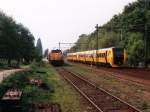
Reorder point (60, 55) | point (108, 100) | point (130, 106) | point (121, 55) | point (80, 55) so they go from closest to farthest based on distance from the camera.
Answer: point (130, 106)
point (108, 100)
point (121, 55)
point (60, 55)
point (80, 55)

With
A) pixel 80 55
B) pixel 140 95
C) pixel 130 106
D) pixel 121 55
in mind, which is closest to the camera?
pixel 130 106

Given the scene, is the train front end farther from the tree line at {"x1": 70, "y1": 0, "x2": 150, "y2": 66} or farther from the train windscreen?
the tree line at {"x1": 70, "y1": 0, "x2": 150, "y2": 66}

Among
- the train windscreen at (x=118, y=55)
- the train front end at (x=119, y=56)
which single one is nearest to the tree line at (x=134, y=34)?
the train front end at (x=119, y=56)

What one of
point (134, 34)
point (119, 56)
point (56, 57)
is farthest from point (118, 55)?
point (134, 34)

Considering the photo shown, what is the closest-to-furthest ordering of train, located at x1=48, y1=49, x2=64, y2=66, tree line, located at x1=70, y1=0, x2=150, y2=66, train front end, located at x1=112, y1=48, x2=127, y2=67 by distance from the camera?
train front end, located at x1=112, y1=48, x2=127, y2=67
tree line, located at x1=70, y1=0, x2=150, y2=66
train, located at x1=48, y1=49, x2=64, y2=66

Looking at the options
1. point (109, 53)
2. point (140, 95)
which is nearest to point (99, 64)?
point (109, 53)

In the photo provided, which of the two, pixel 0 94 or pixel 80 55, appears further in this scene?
pixel 80 55

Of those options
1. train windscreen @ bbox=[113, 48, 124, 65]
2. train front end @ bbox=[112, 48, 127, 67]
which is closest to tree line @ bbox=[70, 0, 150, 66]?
train front end @ bbox=[112, 48, 127, 67]

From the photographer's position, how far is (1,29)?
68062 mm

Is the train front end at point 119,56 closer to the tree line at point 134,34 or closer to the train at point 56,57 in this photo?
the tree line at point 134,34

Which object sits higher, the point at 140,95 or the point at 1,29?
the point at 1,29

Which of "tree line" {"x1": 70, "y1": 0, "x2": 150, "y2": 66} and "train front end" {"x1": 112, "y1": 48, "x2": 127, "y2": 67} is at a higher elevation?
"tree line" {"x1": 70, "y1": 0, "x2": 150, "y2": 66}

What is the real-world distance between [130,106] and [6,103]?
191 inches

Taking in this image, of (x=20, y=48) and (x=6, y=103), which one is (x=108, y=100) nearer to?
(x=6, y=103)
